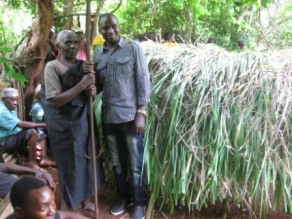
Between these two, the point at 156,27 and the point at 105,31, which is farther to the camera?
the point at 156,27

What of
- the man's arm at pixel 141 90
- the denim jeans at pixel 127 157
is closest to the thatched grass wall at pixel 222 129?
the denim jeans at pixel 127 157

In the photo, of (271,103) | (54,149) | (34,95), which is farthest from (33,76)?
(271,103)

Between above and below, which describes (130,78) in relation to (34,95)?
above

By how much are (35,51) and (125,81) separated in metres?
2.37

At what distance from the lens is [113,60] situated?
9.75 feet

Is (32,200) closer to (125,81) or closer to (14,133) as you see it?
(125,81)

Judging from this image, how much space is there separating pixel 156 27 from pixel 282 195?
608cm

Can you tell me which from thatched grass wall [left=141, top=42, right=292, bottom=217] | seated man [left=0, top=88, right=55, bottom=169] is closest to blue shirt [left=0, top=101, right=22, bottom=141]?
seated man [left=0, top=88, right=55, bottom=169]

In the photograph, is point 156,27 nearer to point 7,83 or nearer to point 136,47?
point 7,83

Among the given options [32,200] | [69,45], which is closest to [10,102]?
[69,45]

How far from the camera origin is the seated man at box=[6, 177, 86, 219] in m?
1.64

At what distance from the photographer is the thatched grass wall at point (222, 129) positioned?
2840 mm

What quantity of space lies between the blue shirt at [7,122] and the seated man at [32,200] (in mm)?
2597

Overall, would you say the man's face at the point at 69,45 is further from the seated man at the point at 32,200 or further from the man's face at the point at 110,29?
the seated man at the point at 32,200
